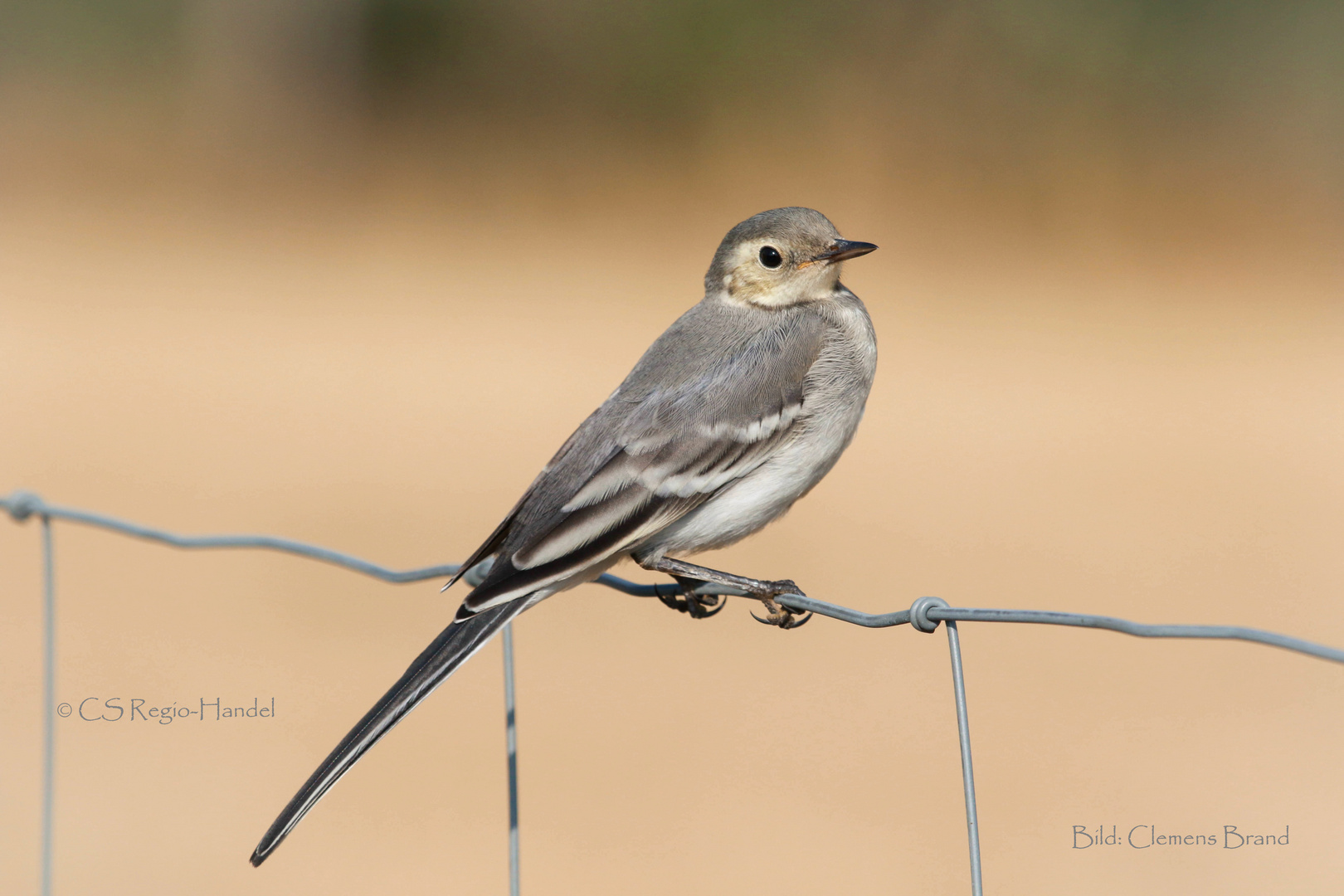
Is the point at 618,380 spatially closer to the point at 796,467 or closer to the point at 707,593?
the point at 796,467

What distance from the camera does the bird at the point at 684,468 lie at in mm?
4133

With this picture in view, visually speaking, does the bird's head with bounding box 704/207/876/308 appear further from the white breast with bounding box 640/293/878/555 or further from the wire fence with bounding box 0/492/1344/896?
the wire fence with bounding box 0/492/1344/896

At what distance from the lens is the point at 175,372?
618 inches

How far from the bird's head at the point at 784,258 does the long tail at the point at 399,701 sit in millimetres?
1860

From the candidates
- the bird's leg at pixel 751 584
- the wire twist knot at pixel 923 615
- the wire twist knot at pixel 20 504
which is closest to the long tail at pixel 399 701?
the bird's leg at pixel 751 584

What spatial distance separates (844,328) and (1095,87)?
1585 centimetres

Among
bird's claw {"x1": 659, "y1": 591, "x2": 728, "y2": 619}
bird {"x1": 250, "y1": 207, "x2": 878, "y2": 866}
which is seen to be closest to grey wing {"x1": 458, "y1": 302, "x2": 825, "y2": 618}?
bird {"x1": 250, "y1": 207, "x2": 878, "y2": 866}

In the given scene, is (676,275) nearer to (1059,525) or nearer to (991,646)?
(1059,525)

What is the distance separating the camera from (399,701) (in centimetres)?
387

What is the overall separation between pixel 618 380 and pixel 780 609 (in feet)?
32.9

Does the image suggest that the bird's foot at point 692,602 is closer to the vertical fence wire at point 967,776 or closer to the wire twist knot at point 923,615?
the wire twist knot at point 923,615

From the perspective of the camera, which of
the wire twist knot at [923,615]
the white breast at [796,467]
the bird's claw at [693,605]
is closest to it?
the wire twist knot at [923,615]

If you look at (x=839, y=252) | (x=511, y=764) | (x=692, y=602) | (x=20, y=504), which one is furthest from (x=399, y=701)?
(x=839, y=252)

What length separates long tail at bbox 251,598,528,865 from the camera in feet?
12.0
